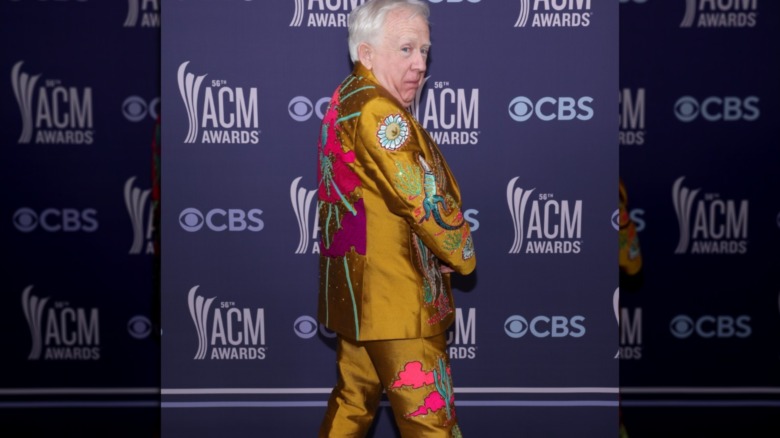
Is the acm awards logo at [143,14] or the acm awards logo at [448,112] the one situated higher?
the acm awards logo at [143,14]

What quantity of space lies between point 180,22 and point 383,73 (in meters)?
0.89

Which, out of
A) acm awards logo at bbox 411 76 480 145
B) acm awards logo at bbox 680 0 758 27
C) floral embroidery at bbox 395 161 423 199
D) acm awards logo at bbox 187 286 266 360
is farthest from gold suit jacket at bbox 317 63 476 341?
acm awards logo at bbox 680 0 758 27

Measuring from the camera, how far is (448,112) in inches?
114

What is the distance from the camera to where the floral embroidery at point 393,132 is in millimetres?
2168

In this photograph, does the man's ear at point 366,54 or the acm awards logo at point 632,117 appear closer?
the man's ear at point 366,54

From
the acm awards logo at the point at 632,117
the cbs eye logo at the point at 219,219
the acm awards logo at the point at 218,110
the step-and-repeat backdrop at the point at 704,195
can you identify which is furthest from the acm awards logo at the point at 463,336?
the acm awards logo at the point at 632,117

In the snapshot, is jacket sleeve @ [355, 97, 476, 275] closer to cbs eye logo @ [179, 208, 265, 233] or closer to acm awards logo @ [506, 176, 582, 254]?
acm awards logo @ [506, 176, 582, 254]

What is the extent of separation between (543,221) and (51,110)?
2.27 m

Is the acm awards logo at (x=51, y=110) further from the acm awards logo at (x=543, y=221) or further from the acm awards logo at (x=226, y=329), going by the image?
the acm awards logo at (x=543, y=221)

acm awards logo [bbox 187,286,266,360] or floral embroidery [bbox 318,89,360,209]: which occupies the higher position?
floral embroidery [bbox 318,89,360,209]

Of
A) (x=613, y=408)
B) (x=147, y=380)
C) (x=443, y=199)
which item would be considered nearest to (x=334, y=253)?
(x=443, y=199)

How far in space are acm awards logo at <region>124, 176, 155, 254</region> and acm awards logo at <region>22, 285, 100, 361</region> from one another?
349 millimetres

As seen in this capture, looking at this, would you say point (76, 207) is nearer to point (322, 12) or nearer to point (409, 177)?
point (322, 12)

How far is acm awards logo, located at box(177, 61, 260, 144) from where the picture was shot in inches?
113
